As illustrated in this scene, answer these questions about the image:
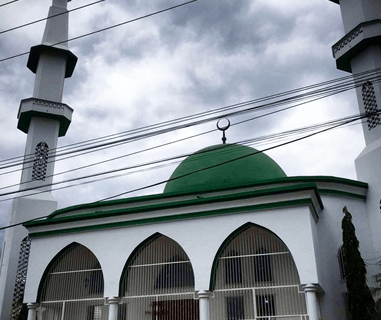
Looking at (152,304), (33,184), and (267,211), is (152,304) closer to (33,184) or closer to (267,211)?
(267,211)

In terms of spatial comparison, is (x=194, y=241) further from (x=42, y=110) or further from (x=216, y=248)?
(x=42, y=110)

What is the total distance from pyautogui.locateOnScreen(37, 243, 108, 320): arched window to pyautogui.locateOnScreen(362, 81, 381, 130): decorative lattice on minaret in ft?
31.2

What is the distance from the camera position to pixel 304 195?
33.6ft

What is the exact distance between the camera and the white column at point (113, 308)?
10.6m

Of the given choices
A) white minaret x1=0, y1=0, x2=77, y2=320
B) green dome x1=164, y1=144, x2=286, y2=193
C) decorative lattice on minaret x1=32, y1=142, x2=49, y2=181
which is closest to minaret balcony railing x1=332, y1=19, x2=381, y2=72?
green dome x1=164, y1=144, x2=286, y2=193

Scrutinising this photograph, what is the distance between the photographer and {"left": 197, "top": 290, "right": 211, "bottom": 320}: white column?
9977mm

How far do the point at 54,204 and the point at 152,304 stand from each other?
708 centimetres

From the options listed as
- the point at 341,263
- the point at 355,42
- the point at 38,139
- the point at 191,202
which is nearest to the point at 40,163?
the point at 38,139

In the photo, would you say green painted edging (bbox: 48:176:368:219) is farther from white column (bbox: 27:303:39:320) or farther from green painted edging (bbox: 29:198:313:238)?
white column (bbox: 27:303:39:320)

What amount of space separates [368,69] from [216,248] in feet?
27.4

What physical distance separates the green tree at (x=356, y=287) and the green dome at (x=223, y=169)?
3531 mm

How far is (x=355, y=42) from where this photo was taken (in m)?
14.9

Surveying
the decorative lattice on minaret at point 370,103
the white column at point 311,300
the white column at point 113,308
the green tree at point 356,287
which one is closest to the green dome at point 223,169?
the decorative lattice on minaret at point 370,103

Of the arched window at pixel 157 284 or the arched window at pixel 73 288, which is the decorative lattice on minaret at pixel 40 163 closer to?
the arched window at pixel 73 288
